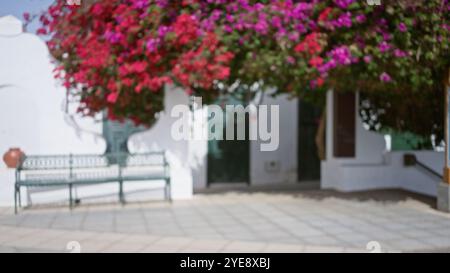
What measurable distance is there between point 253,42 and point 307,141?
5.65 metres

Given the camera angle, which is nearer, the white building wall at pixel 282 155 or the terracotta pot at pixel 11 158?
the terracotta pot at pixel 11 158

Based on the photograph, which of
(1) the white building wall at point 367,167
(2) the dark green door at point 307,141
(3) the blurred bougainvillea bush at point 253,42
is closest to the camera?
(3) the blurred bougainvillea bush at point 253,42

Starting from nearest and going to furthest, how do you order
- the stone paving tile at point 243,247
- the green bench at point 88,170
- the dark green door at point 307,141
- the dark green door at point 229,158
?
1. the stone paving tile at point 243,247
2. the green bench at point 88,170
3. the dark green door at point 229,158
4. the dark green door at point 307,141

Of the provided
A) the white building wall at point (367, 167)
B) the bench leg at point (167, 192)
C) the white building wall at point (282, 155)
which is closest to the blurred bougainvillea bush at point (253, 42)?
the bench leg at point (167, 192)

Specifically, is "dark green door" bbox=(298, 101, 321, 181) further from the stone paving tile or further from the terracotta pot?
the terracotta pot

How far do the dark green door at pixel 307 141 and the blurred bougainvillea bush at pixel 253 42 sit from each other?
4173 millimetres

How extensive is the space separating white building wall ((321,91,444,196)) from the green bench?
13.9 feet

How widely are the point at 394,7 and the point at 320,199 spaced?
4.12 meters

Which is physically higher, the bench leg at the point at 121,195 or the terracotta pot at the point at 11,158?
the terracotta pot at the point at 11,158

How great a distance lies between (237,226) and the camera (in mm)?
6805

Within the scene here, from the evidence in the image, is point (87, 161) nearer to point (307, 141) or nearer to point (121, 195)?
point (121, 195)

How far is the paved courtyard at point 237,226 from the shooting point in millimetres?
5719

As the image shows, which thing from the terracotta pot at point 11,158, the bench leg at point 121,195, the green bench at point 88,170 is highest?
the terracotta pot at point 11,158

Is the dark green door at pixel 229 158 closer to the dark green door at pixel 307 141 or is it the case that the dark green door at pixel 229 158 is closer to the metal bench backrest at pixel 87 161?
the dark green door at pixel 307 141
